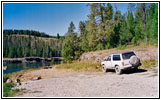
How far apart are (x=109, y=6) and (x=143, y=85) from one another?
29532 millimetres

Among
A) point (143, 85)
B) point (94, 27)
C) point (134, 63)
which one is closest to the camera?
point (143, 85)

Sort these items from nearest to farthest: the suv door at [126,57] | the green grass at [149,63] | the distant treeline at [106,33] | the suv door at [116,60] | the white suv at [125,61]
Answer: the white suv at [125,61] < the suv door at [126,57] < the suv door at [116,60] < the green grass at [149,63] < the distant treeline at [106,33]

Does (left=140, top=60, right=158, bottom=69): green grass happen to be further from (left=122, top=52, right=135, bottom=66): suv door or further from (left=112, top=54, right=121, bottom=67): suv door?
(left=122, top=52, right=135, bottom=66): suv door

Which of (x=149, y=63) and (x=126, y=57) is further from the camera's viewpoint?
(x=149, y=63)

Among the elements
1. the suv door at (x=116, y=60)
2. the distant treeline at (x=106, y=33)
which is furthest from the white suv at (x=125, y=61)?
the distant treeline at (x=106, y=33)

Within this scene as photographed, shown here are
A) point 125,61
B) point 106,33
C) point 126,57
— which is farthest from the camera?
point 106,33

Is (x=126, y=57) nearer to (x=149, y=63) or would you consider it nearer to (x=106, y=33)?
(x=149, y=63)

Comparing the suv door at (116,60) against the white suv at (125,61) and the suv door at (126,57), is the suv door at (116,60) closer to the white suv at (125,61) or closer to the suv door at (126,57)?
the white suv at (125,61)

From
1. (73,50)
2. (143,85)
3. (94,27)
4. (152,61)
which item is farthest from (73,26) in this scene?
(143,85)

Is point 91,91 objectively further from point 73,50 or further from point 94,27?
point 73,50

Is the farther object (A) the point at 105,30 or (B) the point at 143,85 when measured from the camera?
(A) the point at 105,30

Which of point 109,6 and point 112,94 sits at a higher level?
point 109,6

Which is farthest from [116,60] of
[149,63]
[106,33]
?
[106,33]

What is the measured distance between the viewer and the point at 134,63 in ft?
51.1
